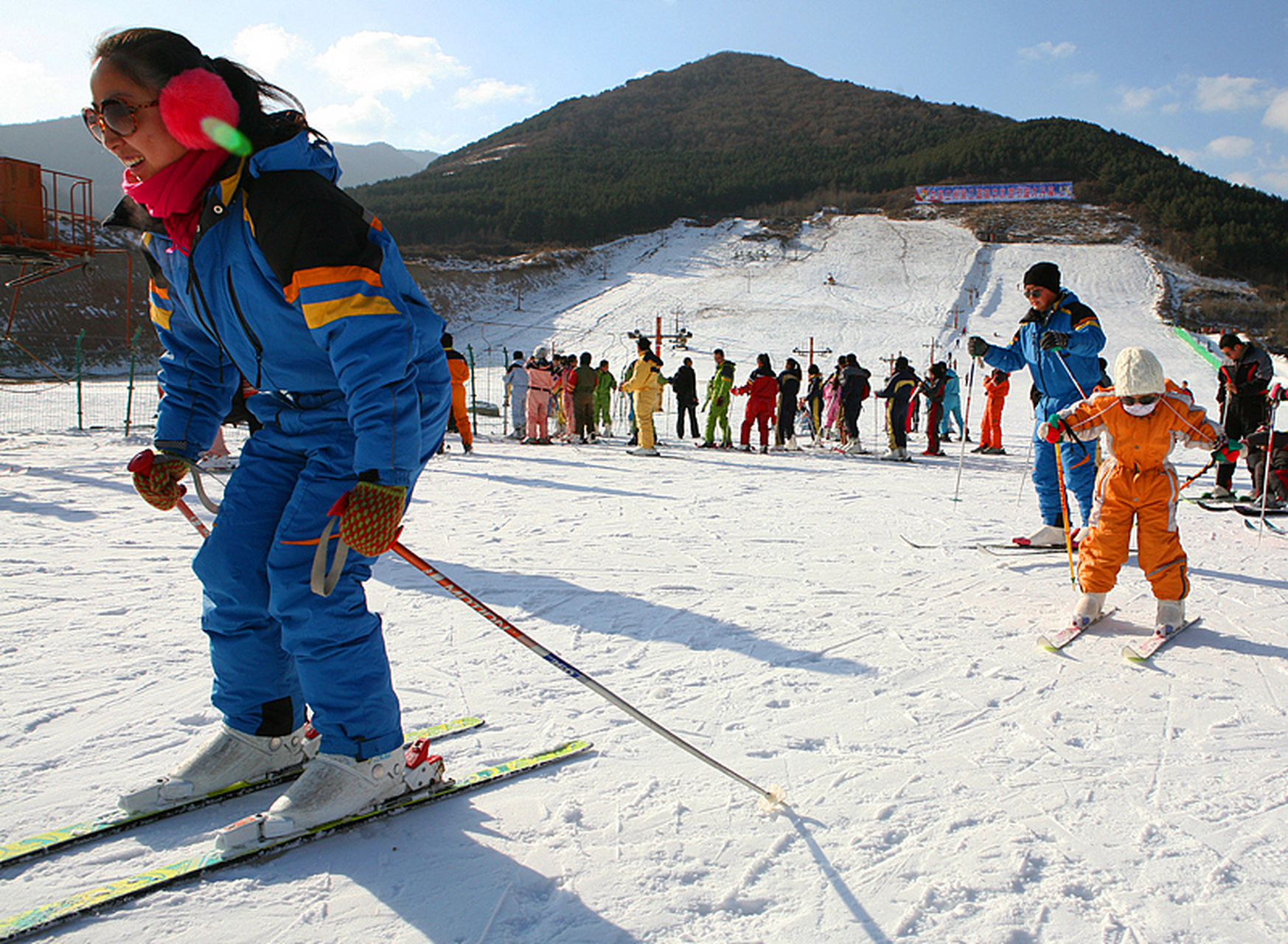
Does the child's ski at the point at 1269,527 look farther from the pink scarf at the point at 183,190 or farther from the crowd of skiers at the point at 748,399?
the pink scarf at the point at 183,190

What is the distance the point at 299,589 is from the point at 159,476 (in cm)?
63

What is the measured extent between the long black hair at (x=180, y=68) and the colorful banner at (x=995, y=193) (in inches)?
2681

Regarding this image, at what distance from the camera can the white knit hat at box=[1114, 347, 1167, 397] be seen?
136 inches

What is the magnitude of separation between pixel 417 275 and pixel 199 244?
41.3 metres

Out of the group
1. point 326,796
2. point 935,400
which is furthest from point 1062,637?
point 935,400

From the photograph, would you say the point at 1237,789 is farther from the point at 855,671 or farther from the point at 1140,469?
the point at 1140,469

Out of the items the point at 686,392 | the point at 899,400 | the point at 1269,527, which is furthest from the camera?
the point at 686,392

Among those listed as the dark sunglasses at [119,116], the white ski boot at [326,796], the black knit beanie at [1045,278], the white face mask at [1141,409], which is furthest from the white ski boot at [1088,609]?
the dark sunglasses at [119,116]

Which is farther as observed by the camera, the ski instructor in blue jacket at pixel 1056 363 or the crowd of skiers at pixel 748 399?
the crowd of skiers at pixel 748 399

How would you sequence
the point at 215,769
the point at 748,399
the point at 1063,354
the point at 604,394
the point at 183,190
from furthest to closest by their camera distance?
the point at 604,394 → the point at 748,399 → the point at 1063,354 → the point at 215,769 → the point at 183,190

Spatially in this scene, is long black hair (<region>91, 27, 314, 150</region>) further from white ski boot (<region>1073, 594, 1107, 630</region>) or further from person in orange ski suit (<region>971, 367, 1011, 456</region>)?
person in orange ski suit (<region>971, 367, 1011, 456</region>)

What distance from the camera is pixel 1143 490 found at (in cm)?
344

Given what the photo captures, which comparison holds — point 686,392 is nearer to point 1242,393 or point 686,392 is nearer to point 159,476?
point 1242,393

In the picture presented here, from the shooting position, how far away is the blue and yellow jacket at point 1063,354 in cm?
459
